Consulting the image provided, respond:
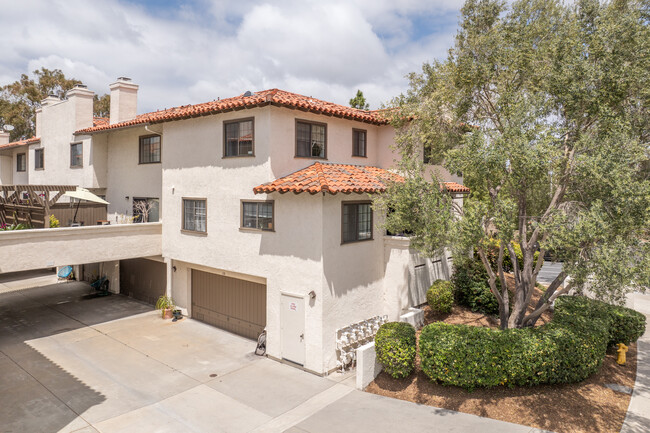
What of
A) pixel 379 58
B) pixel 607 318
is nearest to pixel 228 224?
pixel 607 318

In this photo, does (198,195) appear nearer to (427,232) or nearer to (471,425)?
(427,232)

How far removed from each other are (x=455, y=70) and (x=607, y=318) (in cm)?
949

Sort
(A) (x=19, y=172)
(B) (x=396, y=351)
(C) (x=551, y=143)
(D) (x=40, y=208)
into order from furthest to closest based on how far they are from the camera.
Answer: (A) (x=19, y=172)
(D) (x=40, y=208)
(B) (x=396, y=351)
(C) (x=551, y=143)

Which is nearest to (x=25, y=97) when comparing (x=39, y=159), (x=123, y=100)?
(x=39, y=159)

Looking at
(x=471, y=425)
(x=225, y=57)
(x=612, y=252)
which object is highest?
(x=225, y=57)

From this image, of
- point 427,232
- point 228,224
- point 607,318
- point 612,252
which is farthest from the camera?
point 228,224

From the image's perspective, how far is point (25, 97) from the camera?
43.5 meters

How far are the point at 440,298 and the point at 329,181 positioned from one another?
673 centimetres

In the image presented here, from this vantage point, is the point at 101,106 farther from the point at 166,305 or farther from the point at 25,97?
the point at 166,305

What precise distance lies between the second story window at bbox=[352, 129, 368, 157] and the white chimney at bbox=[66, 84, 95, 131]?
16.2 meters

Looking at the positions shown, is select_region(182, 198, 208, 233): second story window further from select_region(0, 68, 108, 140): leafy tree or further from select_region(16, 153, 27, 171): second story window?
select_region(0, 68, 108, 140): leafy tree

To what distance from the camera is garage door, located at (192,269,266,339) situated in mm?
15096

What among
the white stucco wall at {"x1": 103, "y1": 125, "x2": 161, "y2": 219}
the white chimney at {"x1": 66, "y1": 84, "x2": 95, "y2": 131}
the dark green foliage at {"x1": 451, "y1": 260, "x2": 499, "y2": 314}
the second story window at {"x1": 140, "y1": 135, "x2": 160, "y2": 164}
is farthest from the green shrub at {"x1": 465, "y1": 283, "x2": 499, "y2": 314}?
the white chimney at {"x1": 66, "y1": 84, "x2": 95, "y2": 131}

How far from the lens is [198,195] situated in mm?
16016
